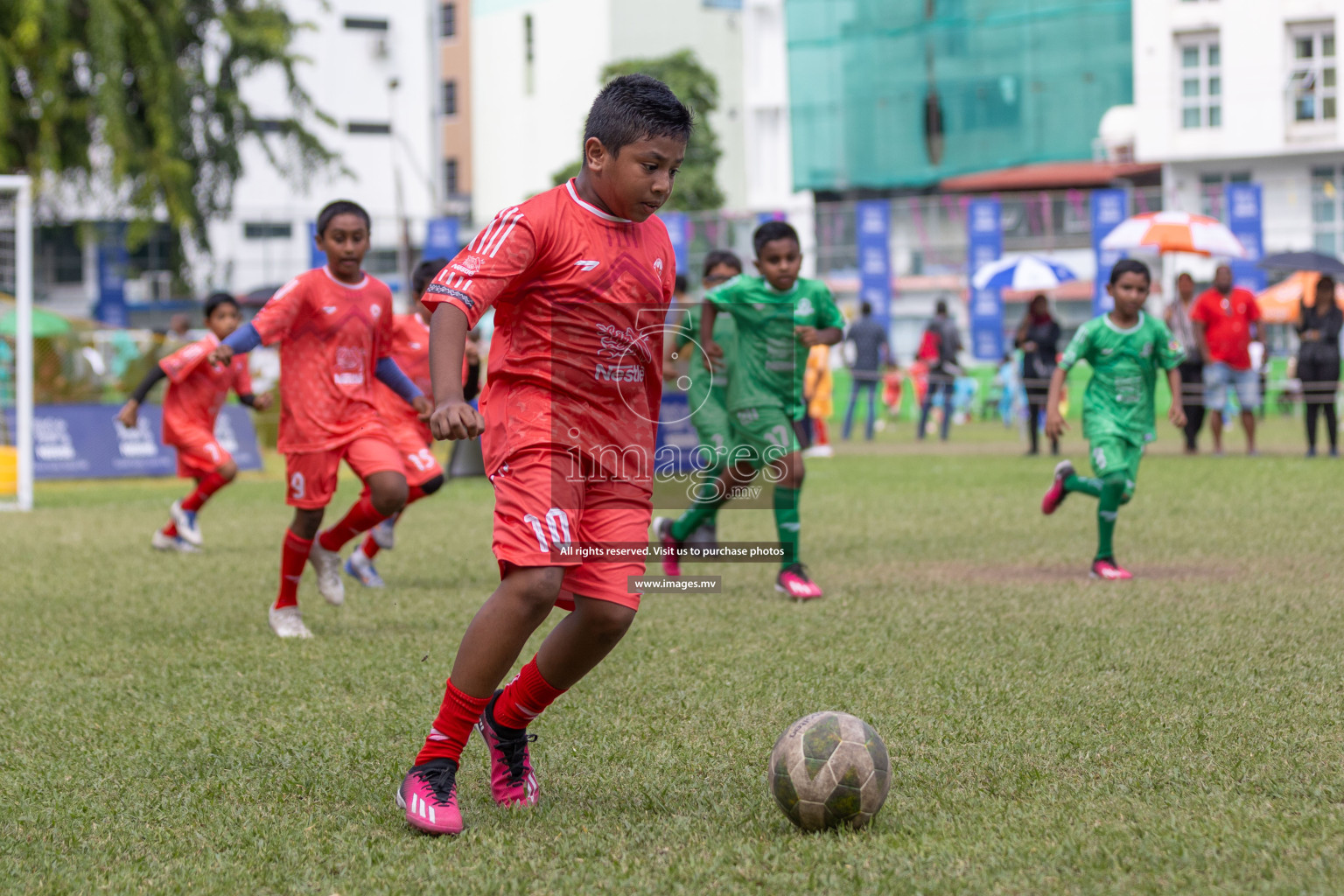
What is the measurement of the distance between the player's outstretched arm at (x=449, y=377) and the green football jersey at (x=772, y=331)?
441 cm

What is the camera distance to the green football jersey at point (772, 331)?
27.3 ft

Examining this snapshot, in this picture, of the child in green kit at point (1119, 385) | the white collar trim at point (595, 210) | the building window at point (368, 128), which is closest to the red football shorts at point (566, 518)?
the white collar trim at point (595, 210)

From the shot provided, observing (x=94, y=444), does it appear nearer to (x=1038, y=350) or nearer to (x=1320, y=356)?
(x=1038, y=350)

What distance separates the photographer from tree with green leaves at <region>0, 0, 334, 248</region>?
2781cm

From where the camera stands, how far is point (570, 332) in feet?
13.8

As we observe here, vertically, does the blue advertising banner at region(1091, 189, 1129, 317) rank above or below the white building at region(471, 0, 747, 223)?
below

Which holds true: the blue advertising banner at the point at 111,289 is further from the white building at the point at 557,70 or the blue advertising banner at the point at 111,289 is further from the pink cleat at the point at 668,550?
the pink cleat at the point at 668,550

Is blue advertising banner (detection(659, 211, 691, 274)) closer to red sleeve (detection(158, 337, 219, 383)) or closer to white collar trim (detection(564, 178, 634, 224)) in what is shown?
red sleeve (detection(158, 337, 219, 383))

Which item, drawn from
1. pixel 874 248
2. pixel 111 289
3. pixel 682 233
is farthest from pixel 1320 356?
pixel 111 289

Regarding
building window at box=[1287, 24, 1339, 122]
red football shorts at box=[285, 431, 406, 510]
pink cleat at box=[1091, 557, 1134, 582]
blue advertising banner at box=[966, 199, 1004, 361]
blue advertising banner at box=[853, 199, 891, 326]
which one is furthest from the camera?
building window at box=[1287, 24, 1339, 122]

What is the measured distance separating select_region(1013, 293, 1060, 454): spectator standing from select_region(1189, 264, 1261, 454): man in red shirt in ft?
6.93

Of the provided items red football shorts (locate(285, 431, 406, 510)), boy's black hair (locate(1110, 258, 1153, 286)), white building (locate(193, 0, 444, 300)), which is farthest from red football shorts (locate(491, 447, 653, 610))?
white building (locate(193, 0, 444, 300))

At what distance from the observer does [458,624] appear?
25.2 ft

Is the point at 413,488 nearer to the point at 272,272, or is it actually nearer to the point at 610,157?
the point at 610,157
